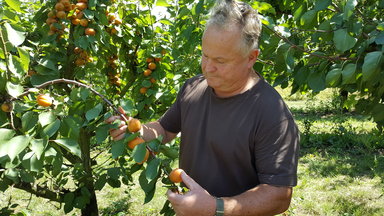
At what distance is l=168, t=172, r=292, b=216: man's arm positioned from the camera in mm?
1398

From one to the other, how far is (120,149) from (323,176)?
159 inches

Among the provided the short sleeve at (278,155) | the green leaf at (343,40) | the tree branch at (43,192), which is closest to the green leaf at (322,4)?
the green leaf at (343,40)

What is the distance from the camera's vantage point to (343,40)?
158 cm

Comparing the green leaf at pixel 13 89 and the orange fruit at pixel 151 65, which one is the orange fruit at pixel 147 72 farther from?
the green leaf at pixel 13 89

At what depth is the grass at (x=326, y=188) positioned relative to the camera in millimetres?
3922

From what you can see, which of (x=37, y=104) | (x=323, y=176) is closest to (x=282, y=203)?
(x=37, y=104)

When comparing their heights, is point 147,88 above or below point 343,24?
below

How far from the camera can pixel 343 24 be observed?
167 centimetres

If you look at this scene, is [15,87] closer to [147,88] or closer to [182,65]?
[147,88]

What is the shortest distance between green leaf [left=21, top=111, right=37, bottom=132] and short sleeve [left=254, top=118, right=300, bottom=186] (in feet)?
2.73

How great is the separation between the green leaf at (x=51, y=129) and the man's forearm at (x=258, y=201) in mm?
659

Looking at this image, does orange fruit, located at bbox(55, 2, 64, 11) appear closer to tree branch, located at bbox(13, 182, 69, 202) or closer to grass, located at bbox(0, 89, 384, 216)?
tree branch, located at bbox(13, 182, 69, 202)

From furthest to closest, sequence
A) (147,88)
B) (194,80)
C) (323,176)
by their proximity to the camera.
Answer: (323,176) → (147,88) → (194,80)

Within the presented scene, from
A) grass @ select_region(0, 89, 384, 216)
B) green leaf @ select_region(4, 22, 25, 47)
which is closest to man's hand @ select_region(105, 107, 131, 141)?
green leaf @ select_region(4, 22, 25, 47)
